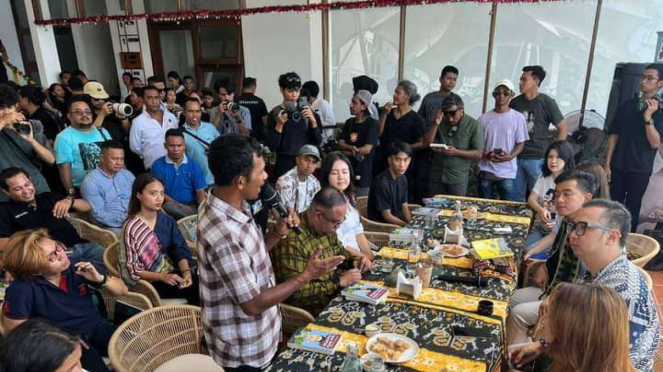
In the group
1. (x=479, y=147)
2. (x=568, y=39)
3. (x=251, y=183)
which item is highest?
(x=568, y=39)

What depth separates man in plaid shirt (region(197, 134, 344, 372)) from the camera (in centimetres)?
157

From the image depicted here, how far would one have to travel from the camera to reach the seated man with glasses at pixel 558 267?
8.15ft

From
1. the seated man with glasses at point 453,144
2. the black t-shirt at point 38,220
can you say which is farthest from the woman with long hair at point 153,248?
the seated man with glasses at point 453,144

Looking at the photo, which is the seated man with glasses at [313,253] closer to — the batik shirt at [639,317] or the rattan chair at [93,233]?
the batik shirt at [639,317]

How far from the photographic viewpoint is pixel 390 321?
6.26ft

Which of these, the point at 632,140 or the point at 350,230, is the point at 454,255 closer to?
the point at 350,230

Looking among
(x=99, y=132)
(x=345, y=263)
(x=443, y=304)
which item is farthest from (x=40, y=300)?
(x=99, y=132)

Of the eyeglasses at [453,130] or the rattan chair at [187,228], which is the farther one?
the eyeglasses at [453,130]

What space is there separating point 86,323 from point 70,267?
309mm

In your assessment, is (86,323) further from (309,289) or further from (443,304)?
(443,304)

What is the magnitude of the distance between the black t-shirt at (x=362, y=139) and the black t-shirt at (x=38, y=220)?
8.19 feet

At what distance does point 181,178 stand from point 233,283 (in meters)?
2.56

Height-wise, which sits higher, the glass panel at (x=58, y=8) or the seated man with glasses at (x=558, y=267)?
the glass panel at (x=58, y=8)

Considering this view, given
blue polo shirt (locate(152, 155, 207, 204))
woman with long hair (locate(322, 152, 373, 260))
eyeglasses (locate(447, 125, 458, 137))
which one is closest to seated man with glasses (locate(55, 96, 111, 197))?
blue polo shirt (locate(152, 155, 207, 204))
